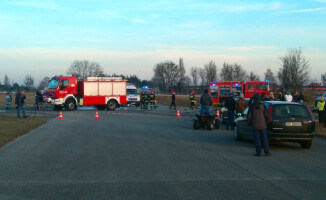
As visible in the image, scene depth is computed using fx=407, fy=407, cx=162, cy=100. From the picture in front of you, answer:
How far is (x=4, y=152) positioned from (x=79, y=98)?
2271cm

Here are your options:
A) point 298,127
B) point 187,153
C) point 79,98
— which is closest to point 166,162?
point 187,153

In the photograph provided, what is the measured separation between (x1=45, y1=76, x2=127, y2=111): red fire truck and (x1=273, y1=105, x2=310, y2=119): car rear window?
23.7 metres

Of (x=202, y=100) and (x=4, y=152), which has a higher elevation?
(x=202, y=100)

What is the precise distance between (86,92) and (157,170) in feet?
86.3

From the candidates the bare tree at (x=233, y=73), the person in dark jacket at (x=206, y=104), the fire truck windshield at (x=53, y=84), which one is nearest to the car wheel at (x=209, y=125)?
the person in dark jacket at (x=206, y=104)

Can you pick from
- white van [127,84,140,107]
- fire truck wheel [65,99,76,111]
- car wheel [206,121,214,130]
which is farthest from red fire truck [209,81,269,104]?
car wheel [206,121,214,130]

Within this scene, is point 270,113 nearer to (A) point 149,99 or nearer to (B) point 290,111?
(B) point 290,111

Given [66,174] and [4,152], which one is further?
[4,152]

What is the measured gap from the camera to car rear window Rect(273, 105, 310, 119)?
12.7 meters

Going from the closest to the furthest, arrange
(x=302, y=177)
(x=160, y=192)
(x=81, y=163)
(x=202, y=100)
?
(x=160, y=192) < (x=302, y=177) < (x=81, y=163) < (x=202, y=100)

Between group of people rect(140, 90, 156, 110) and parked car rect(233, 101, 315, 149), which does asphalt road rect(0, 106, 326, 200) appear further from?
group of people rect(140, 90, 156, 110)

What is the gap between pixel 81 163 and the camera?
10.2 metres

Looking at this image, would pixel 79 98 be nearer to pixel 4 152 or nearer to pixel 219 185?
pixel 4 152

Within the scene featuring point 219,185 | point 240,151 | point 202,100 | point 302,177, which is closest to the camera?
point 219,185
